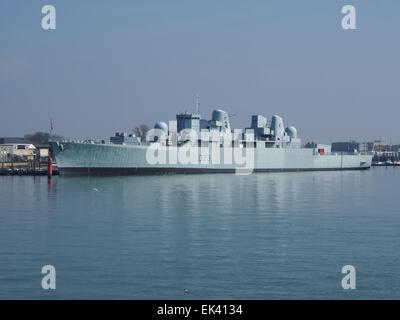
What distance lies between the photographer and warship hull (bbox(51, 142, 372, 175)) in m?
70.4

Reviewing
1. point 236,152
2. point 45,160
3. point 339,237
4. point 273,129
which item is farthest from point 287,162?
point 339,237

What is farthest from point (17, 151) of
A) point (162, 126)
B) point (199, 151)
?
point (199, 151)

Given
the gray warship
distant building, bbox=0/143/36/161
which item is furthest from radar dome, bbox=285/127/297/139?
distant building, bbox=0/143/36/161

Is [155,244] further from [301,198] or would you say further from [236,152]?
[236,152]

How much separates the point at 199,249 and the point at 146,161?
54827mm

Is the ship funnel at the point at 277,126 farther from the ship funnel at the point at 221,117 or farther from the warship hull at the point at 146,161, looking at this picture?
the ship funnel at the point at 221,117

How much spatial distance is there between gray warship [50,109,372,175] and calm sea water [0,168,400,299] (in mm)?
33713

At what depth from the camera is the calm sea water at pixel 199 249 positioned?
1603 centimetres

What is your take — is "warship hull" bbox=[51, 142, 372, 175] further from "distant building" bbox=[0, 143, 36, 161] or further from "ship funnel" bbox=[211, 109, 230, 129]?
"distant building" bbox=[0, 143, 36, 161]

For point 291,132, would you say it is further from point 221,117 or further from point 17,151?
point 17,151

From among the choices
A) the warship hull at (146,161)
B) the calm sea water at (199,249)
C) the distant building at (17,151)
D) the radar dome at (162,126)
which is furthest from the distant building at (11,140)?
the calm sea water at (199,249)

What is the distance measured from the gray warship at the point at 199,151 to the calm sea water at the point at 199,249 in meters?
33.7

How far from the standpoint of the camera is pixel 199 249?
69.2 ft
